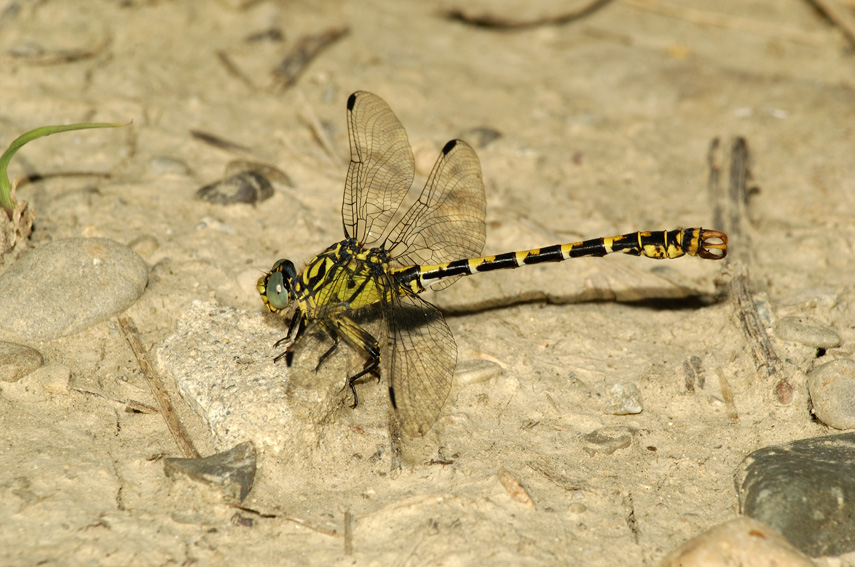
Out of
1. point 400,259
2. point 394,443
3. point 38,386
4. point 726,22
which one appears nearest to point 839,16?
point 726,22

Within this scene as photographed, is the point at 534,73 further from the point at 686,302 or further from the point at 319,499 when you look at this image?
the point at 319,499

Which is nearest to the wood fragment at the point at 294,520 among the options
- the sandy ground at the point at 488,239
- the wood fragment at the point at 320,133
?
the sandy ground at the point at 488,239

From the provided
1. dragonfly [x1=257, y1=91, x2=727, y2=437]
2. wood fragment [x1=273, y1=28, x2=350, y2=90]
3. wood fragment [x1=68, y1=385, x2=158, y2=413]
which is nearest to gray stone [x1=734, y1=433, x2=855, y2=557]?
dragonfly [x1=257, y1=91, x2=727, y2=437]

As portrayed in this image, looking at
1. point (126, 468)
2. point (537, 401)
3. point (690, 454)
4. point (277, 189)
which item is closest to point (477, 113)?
point (277, 189)

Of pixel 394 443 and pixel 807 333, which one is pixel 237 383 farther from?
pixel 807 333

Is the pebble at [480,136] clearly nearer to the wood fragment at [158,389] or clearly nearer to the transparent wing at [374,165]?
the transparent wing at [374,165]
